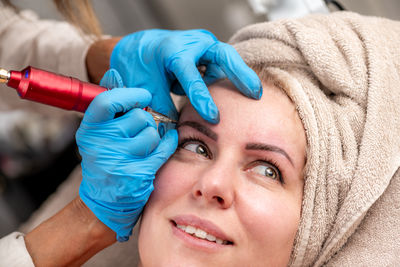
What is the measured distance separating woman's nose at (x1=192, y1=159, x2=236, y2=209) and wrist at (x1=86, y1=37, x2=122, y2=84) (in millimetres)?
768

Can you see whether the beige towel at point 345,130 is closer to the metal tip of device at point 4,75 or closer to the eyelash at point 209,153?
the eyelash at point 209,153

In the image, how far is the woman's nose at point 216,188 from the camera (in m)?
0.96

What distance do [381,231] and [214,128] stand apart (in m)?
0.57

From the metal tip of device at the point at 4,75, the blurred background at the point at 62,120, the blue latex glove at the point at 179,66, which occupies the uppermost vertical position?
the metal tip of device at the point at 4,75

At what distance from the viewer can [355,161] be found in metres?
1.08

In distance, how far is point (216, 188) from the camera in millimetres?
955

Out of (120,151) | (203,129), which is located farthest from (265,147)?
(120,151)

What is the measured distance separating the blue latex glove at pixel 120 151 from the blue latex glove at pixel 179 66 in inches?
5.9

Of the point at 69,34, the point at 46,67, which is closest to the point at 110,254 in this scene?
→ the point at 46,67

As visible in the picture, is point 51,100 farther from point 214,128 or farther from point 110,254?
point 110,254

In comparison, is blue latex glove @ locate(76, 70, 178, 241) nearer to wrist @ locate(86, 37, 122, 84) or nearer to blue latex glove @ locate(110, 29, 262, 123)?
blue latex glove @ locate(110, 29, 262, 123)

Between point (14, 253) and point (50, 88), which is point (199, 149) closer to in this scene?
point (50, 88)

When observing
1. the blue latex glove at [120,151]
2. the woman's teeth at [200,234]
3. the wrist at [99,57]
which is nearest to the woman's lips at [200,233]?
the woman's teeth at [200,234]

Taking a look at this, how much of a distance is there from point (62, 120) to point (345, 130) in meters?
1.43
